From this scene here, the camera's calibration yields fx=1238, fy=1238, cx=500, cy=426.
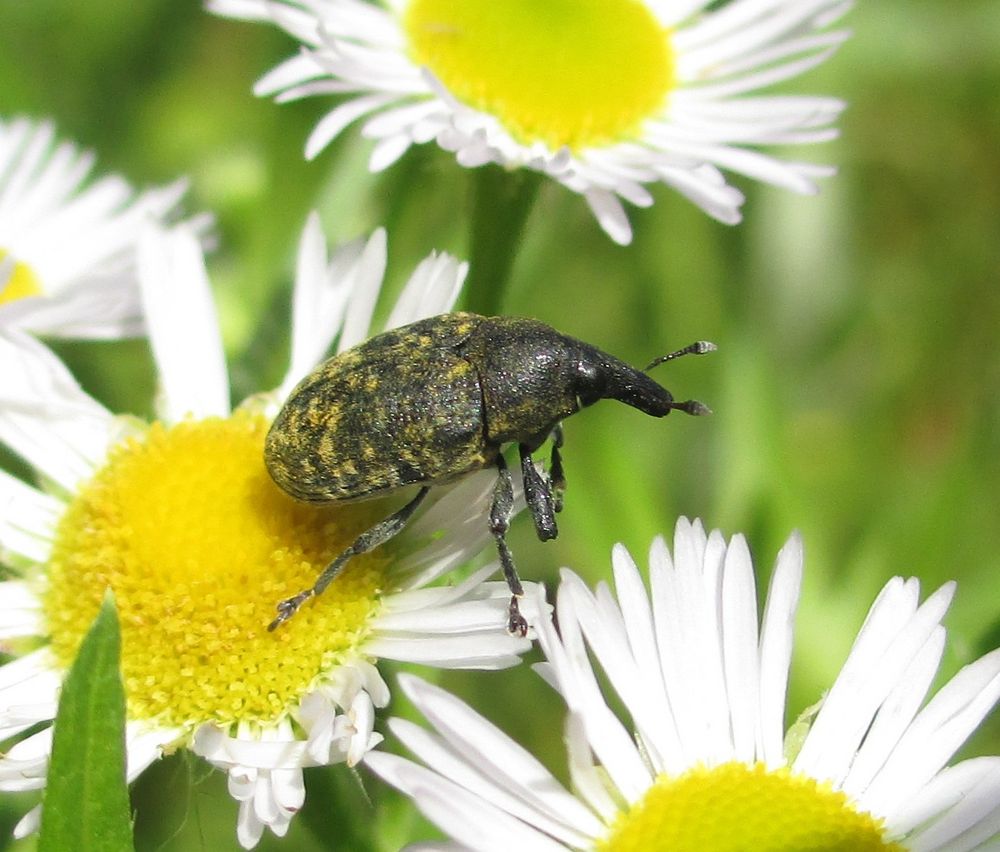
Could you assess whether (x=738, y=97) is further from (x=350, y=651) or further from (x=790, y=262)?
(x=350, y=651)

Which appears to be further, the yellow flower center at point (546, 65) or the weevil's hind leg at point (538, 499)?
the yellow flower center at point (546, 65)

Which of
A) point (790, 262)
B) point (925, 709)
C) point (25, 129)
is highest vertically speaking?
point (25, 129)

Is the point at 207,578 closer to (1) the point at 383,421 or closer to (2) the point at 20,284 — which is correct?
(1) the point at 383,421

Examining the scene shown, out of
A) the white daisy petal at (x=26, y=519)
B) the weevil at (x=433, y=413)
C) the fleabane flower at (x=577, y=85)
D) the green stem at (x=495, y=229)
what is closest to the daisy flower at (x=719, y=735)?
the weevil at (x=433, y=413)

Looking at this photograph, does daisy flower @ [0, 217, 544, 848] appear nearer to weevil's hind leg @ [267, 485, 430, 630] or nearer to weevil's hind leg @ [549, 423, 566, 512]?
weevil's hind leg @ [267, 485, 430, 630]

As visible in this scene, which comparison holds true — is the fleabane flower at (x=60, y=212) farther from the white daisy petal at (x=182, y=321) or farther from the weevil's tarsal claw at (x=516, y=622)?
the weevil's tarsal claw at (x=516, y=622)

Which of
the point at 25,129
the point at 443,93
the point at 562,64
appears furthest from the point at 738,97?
the point at 25,129

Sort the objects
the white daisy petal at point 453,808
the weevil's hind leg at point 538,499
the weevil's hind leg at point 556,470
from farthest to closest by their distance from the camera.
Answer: the weevil's hind leg at point 556,470 → the weevil's hind leg at point 538,499 → the white daisy petal at point 453,808
